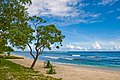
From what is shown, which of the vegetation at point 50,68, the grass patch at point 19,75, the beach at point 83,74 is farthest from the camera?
the vegetation at point 50,68

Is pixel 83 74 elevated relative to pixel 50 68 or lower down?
lower down

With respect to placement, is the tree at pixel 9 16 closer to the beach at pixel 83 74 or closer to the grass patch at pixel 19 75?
the grass patch at pixel 19 75

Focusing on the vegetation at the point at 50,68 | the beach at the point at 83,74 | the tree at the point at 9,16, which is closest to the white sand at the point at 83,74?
the beach at the point at 83,74

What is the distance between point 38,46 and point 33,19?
182 inches

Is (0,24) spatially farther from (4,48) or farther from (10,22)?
(4,48)

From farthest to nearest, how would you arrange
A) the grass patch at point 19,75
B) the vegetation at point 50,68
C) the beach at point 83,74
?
1. the vegetation at point 50,68
2. the beach at point 83,74
3. the grass patch at point 19,75

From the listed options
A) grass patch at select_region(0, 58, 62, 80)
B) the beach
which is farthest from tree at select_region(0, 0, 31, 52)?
the beach

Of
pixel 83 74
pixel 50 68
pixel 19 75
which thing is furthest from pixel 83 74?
pixel 19 75

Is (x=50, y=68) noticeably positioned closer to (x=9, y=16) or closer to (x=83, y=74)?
(x=83, y=74)

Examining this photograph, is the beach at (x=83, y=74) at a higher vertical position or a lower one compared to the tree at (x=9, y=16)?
lower

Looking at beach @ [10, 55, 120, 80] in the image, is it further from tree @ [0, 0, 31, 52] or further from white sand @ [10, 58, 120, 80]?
tree @ [0, 0, 31, 52]

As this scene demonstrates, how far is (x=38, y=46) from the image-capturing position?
39.8 metres

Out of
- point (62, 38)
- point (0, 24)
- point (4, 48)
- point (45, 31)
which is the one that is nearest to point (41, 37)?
point (45, 31)

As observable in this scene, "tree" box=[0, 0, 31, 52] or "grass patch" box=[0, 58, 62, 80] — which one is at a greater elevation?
"tree" box=[0, 0, 31, 52]
